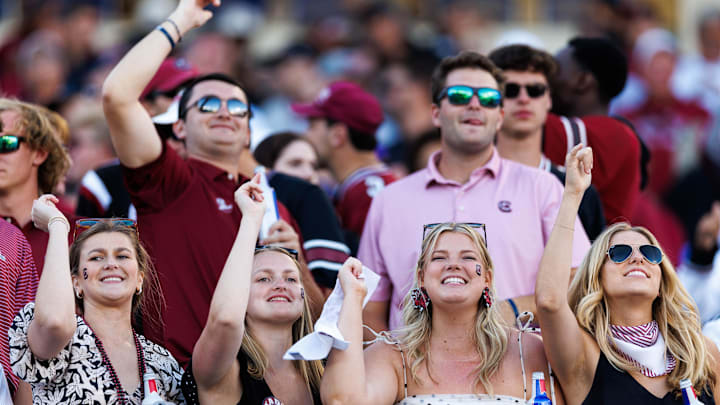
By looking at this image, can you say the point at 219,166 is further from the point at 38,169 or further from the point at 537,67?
the point at 537,67

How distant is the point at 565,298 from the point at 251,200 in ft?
4.78

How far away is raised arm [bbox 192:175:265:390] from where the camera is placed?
17.1 feet

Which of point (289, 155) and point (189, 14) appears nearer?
point (189, 14)

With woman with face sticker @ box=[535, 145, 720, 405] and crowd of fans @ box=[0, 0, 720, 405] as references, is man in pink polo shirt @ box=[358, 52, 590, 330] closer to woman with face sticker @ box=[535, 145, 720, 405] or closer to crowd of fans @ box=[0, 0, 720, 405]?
crowd of fans @ box=[0, 0, 720, 405]

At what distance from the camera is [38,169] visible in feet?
21.6

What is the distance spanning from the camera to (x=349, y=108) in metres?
8.85

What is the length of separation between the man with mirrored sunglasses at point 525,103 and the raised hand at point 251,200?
2.06 meters

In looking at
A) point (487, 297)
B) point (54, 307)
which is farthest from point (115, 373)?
point (487, 297)

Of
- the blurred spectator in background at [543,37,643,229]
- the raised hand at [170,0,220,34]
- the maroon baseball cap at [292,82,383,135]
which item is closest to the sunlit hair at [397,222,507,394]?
the blurred spectator in background at [543,37,643,229]

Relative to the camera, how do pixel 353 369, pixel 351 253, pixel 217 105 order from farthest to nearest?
pixel 351 253 < pixel 217 105 < pixel 353 369

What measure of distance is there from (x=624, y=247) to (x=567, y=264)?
1.71 feet

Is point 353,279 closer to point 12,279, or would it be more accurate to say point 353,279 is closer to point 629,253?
point 629,253

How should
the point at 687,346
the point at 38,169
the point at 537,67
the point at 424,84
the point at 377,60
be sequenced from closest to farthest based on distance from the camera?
the point at 687,346, the point at 38,169, the point at 537,67, the point at 424,84, the point at 377,60

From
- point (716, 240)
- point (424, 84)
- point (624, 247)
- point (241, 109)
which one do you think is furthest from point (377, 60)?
point (624, 247)
